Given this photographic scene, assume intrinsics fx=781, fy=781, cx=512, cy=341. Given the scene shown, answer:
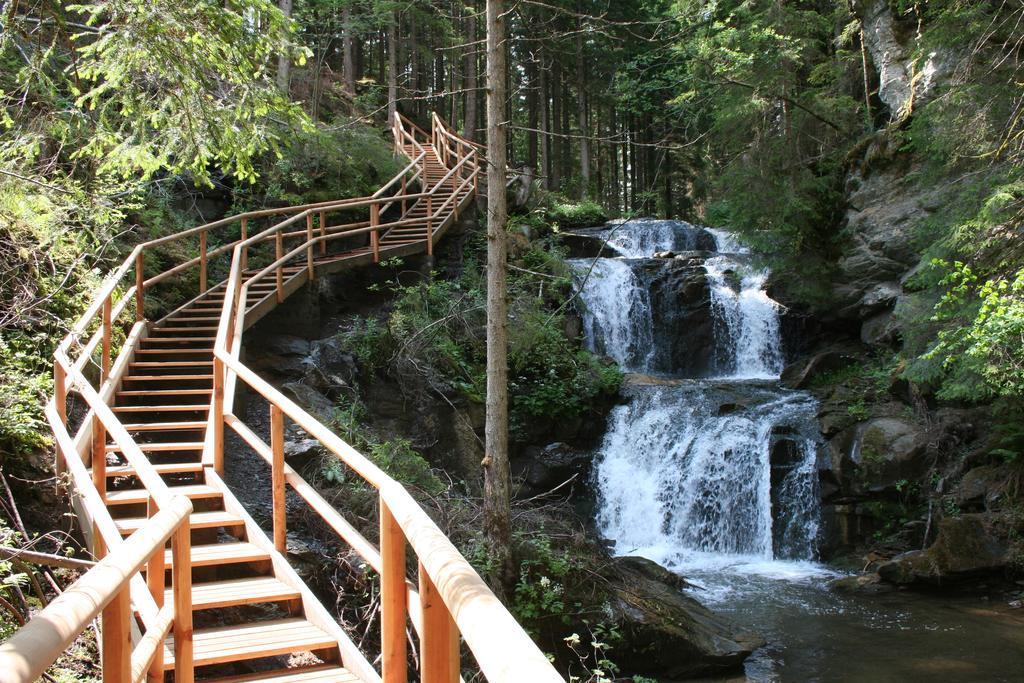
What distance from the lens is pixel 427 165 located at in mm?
23219

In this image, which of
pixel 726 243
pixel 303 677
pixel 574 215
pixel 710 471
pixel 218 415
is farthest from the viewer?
pixel 574 215

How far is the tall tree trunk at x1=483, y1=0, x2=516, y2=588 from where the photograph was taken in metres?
7.34

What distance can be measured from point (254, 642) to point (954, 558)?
9781mm

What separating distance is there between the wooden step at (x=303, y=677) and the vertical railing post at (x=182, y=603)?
73 cm

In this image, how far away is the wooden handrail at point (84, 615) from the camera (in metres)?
1.22

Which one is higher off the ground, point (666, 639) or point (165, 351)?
point (165, 351)

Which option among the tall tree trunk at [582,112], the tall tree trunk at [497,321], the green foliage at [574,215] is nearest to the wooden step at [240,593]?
the tall tree trunk at [497,321]

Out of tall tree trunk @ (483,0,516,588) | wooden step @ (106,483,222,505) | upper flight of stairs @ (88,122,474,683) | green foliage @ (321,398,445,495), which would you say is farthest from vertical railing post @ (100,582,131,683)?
green foliage @ (321,398,445,495)

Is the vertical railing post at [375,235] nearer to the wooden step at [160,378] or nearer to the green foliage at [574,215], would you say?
the wooden step at [160,378]

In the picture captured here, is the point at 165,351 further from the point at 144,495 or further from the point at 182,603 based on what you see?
the point at 182,603

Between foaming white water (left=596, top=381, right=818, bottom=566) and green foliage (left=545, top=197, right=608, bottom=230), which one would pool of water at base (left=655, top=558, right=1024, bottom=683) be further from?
green foliage (left=545, top=197, right=608, bottom=230)

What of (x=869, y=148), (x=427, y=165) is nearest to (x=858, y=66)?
(x=869, y=148)

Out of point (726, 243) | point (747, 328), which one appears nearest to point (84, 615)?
point (747, 328)

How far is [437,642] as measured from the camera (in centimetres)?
204
